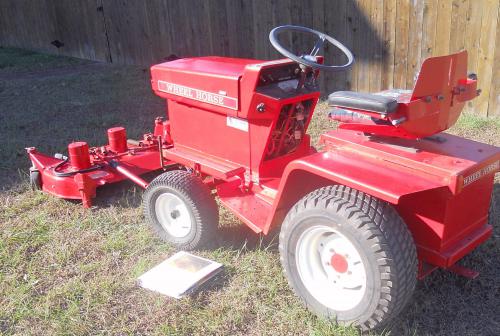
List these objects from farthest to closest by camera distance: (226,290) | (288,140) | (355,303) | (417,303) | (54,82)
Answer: (54,82) → (288,140) → (226,290) → (417,303) → (355,303)

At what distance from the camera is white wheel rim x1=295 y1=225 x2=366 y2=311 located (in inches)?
94.0

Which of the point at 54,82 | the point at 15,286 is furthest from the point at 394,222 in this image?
the point at 54,82

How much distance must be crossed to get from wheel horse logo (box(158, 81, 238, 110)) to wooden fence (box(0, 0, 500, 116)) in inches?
127

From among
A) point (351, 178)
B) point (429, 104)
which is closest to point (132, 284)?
point (351, 178)

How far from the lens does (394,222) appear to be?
2232 mm

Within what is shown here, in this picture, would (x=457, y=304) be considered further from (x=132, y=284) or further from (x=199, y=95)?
(x=199, y=95)

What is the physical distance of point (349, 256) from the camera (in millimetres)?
2402

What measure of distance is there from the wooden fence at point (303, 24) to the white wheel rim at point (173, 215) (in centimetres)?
360

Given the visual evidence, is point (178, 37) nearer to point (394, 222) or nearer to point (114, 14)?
point (114, 14)

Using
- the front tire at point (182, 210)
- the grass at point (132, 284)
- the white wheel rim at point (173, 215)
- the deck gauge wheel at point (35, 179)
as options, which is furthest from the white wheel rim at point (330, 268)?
the deck gauge wheel at point (35, 179)

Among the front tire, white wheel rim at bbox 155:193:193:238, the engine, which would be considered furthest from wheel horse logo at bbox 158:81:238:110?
white wheel rim at bbox 155:193:193:238

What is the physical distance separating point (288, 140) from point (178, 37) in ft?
18.6

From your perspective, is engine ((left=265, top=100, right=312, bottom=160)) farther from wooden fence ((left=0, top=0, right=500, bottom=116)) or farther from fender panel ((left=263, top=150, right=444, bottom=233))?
wooden fence ((left=0, top=0, right=500, bottom=116))

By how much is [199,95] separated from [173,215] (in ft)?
2.61
